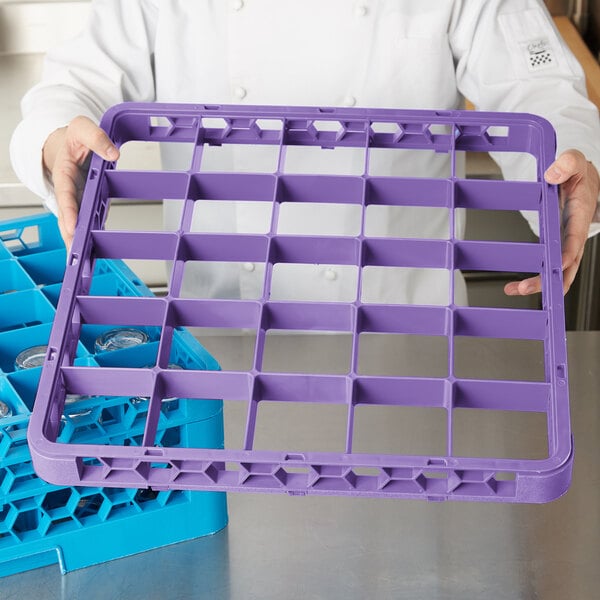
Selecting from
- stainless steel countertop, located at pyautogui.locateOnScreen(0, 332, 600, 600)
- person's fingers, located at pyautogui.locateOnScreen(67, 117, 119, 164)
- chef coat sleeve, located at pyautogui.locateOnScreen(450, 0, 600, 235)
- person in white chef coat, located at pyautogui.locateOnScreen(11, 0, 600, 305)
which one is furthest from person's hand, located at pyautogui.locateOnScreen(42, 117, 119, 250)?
chef coat sleeve, located at pyautogui.locateOnScreen(450, 0, 600, 235)

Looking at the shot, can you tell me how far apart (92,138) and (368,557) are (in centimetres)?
43

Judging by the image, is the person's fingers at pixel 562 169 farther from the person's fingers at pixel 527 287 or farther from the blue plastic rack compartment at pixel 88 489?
the blue plastic rack compartment at pixel 88 489

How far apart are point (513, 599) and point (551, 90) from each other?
0.61m

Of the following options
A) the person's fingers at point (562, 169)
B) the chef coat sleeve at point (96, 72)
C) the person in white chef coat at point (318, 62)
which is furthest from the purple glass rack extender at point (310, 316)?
the person in white chef coat at point (318, 62)

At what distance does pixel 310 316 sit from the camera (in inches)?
26.7

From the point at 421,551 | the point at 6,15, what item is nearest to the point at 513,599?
the point at 421,551

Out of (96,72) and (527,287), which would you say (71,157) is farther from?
(527,287)

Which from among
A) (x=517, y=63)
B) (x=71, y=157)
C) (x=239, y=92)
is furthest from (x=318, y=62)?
(x=71, y=157)

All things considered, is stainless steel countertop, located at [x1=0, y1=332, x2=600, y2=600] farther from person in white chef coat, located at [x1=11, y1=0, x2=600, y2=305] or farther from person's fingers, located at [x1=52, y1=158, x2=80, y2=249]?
person in white chef coat, located at [x1=11, y1=0, x2=600, y2=305]

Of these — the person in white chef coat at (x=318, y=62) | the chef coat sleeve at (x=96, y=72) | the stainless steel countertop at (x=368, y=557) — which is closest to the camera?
the stainless steel countertop at (x=368, y=557)

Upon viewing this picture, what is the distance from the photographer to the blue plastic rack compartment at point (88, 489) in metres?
0.68

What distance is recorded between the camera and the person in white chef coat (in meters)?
1.10

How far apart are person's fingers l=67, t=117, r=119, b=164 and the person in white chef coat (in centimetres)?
21

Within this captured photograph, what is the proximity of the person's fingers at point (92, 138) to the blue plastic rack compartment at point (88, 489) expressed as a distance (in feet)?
0.41
